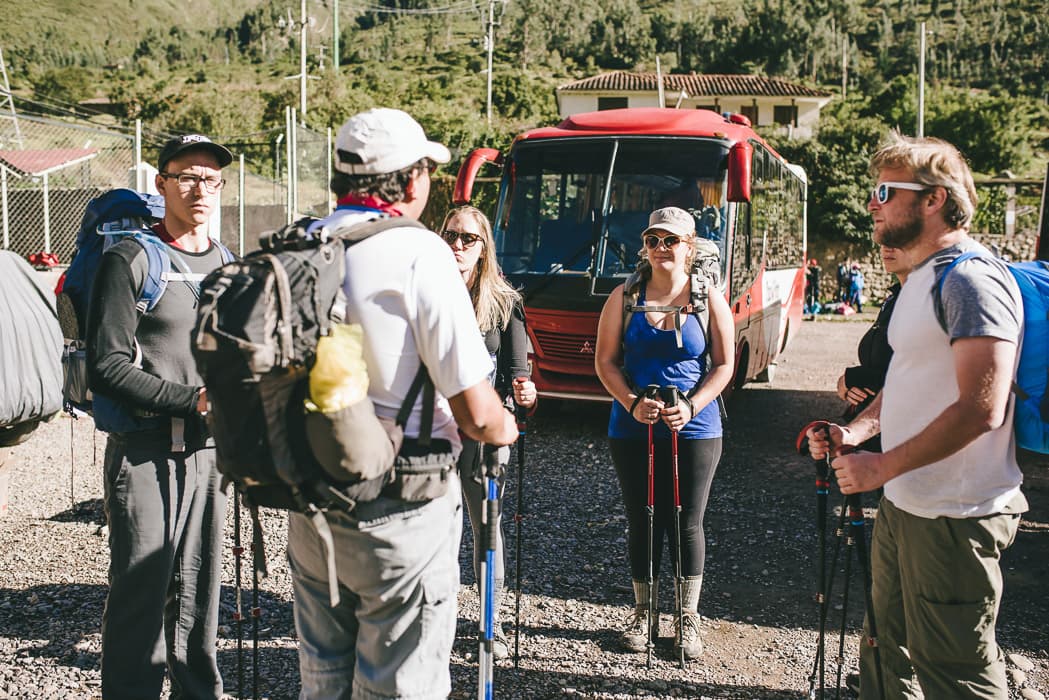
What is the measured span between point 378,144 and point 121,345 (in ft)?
4.26

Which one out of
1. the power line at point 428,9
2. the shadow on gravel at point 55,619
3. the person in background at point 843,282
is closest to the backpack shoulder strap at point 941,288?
the shadow on gravel at point 55,619

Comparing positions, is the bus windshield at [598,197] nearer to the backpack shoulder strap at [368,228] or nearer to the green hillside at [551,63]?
the backpack shoulder strap at [368,228]

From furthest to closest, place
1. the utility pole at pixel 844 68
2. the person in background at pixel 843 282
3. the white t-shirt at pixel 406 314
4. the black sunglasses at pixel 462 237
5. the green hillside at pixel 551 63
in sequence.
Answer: the utility pole at pixel 844 68 < the green hillside at pixel 551 63 < the person in background at pixel 843 282 < the black sunglasses at pixel 462 237 < the white t-shirt at pixel 406 314

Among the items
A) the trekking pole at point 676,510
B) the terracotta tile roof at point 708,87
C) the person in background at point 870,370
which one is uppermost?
the terracotta tile roof at point 708,87

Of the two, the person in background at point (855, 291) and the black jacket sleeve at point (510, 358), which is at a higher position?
the black jacket sleeve at point (510, 358)

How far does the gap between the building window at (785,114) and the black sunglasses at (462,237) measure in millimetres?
65849

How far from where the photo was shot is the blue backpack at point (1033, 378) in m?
2.51

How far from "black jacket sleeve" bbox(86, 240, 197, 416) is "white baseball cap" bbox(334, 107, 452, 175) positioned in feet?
3.63

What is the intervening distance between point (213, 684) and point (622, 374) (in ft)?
7.06

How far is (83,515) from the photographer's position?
5.98 metres

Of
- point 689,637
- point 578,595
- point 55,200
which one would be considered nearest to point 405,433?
point 689,637

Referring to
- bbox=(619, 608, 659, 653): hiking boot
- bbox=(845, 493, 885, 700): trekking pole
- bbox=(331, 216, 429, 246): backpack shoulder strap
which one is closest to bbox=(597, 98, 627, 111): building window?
bbox=(619, 608, 659, 653): hiking boot

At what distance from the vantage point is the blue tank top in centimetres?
400

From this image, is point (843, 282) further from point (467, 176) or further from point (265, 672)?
point (265, 672)
